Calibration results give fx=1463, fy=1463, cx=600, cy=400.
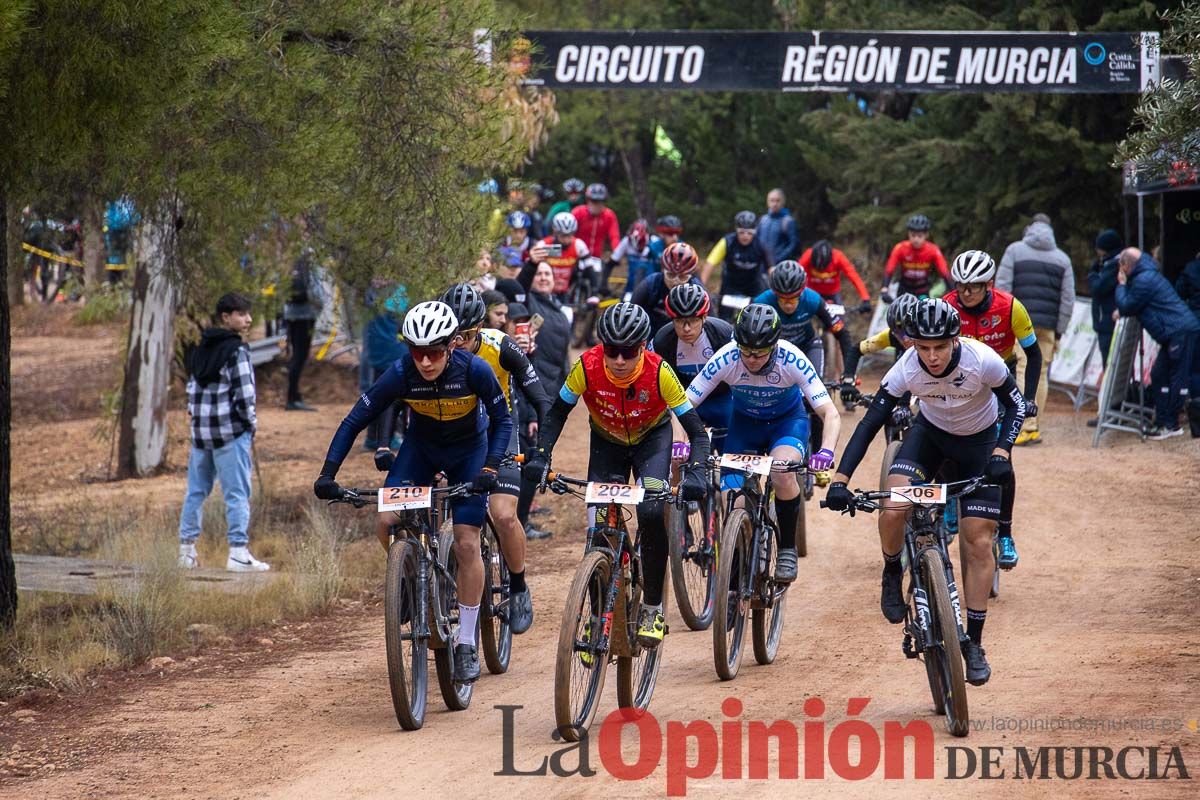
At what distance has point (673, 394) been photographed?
324 inches

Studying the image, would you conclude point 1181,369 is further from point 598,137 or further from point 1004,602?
point 598,137

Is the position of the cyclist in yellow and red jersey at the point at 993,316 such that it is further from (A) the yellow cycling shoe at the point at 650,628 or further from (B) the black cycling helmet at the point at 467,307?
(B) the black cycling helmet at the point at 467,307

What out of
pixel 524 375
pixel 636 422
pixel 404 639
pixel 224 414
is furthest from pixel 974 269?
pixel 224 414

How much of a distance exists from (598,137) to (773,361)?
76.6ft

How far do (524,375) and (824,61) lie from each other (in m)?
9.43

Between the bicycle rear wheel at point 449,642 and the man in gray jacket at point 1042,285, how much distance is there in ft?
33.5

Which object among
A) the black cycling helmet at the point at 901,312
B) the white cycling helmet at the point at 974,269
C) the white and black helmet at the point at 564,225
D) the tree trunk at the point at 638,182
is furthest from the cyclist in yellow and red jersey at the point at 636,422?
the tree trunk at the point at 638,182

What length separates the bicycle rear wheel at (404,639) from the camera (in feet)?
24.1

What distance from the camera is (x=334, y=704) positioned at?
8492 mm

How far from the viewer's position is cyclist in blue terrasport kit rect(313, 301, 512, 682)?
7.84 m

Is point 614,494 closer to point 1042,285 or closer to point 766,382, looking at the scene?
point 766,382

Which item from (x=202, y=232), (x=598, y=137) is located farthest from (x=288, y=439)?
(x=598, y=137)

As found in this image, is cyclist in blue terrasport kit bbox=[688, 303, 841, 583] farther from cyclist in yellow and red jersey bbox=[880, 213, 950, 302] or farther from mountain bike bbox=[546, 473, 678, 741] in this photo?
cyclist in yellow and red jersey bbox=[880, 213, 950, 302]

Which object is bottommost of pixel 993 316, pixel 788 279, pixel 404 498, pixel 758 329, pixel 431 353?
pixel 404 498
